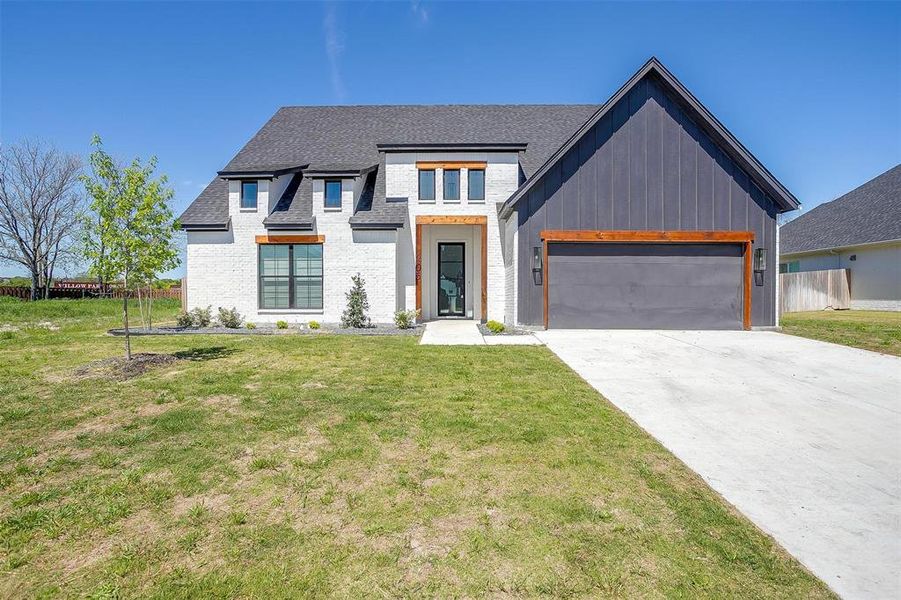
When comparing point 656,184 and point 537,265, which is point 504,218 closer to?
point 537,265

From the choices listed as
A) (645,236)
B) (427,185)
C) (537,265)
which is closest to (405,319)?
(537,265)

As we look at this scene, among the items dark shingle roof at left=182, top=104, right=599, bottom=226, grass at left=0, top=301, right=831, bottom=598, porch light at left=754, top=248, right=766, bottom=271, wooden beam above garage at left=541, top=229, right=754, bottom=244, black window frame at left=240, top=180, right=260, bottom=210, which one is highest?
dark shingle roof at left=182, top=104, right=599, bottom=226

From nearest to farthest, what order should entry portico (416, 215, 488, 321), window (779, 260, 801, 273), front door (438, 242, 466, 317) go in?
entry portico (416, 215, 488, 321) < front door (438, 242, 466, 317) < window (779, 260, 801, 273)

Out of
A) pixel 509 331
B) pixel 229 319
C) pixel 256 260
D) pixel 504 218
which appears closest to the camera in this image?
pixel 509 331

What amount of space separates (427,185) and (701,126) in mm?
8806

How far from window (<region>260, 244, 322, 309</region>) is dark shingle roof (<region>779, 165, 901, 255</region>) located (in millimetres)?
25473

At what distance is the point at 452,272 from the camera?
1673cm

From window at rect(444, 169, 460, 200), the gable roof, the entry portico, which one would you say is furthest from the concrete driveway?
window at rect(444, 169, 460, 200)

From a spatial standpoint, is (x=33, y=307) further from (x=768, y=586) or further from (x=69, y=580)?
(x=768, y=586)

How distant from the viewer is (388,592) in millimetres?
2273

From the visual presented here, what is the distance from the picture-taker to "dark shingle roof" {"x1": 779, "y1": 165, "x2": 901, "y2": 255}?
2114 cm

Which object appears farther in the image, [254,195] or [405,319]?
[254,195]

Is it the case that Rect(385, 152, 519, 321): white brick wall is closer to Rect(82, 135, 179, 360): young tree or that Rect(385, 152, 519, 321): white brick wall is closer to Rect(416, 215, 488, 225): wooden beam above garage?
Rect(416, 215, 488, 225): wooden beam above garage

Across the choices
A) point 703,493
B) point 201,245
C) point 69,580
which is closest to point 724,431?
point 703,493
